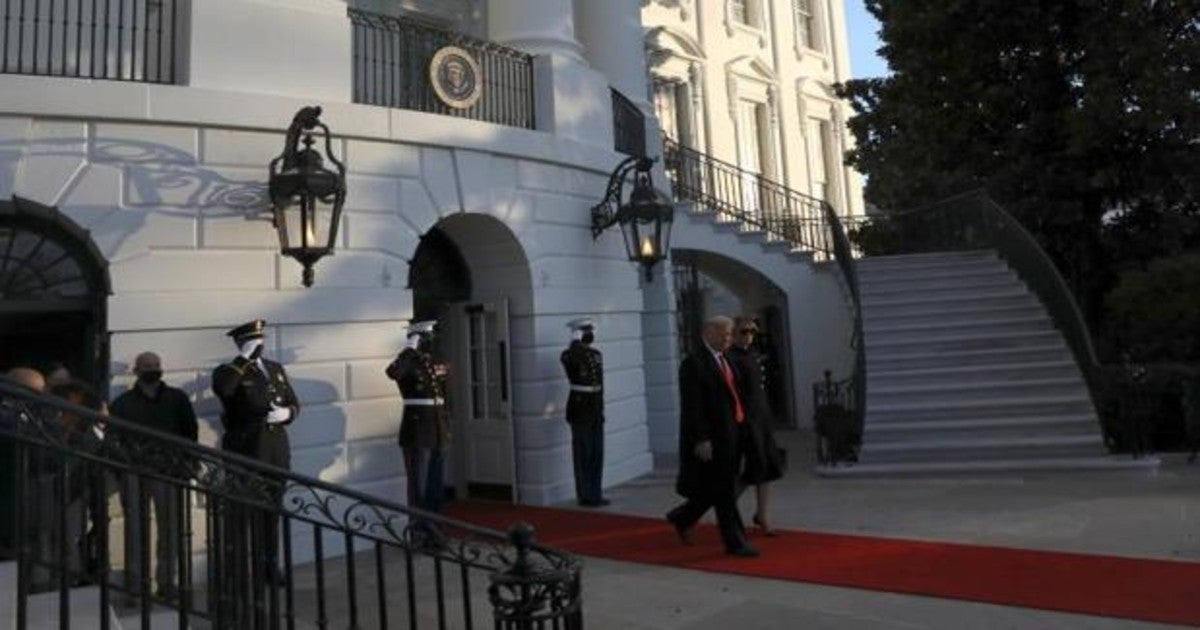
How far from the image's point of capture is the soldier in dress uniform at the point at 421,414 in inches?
321

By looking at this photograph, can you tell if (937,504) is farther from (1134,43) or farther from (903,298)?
(1134,43)

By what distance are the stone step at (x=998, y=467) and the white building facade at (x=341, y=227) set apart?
2828mm

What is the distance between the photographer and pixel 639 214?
1030cm

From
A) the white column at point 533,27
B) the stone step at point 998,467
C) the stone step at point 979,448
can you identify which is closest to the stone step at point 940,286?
the stone step at point 979,448

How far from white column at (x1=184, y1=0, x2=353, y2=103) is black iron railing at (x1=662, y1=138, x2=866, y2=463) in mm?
7372

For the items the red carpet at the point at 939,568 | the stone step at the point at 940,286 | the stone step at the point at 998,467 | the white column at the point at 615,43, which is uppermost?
the white column at the point at 615,43

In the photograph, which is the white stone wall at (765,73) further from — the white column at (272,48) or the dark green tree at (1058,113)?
the white column at (272,48)

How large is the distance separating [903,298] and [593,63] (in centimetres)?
609

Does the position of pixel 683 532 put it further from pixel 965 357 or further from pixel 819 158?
pixel 819 158

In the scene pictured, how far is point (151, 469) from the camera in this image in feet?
12.5

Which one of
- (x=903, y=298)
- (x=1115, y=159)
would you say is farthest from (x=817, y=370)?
(x=1115, y=159)

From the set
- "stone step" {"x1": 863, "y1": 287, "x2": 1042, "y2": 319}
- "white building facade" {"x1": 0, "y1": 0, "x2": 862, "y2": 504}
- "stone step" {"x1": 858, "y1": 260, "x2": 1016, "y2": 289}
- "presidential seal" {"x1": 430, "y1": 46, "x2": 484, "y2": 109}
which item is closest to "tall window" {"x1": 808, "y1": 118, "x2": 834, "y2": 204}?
"stone step" {"x1": 858, "y1": 260, "x2": 1016, "y2": 289}

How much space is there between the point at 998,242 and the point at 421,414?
10832 mm

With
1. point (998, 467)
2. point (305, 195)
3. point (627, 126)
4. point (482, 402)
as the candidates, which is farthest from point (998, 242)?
point (305, 195)
